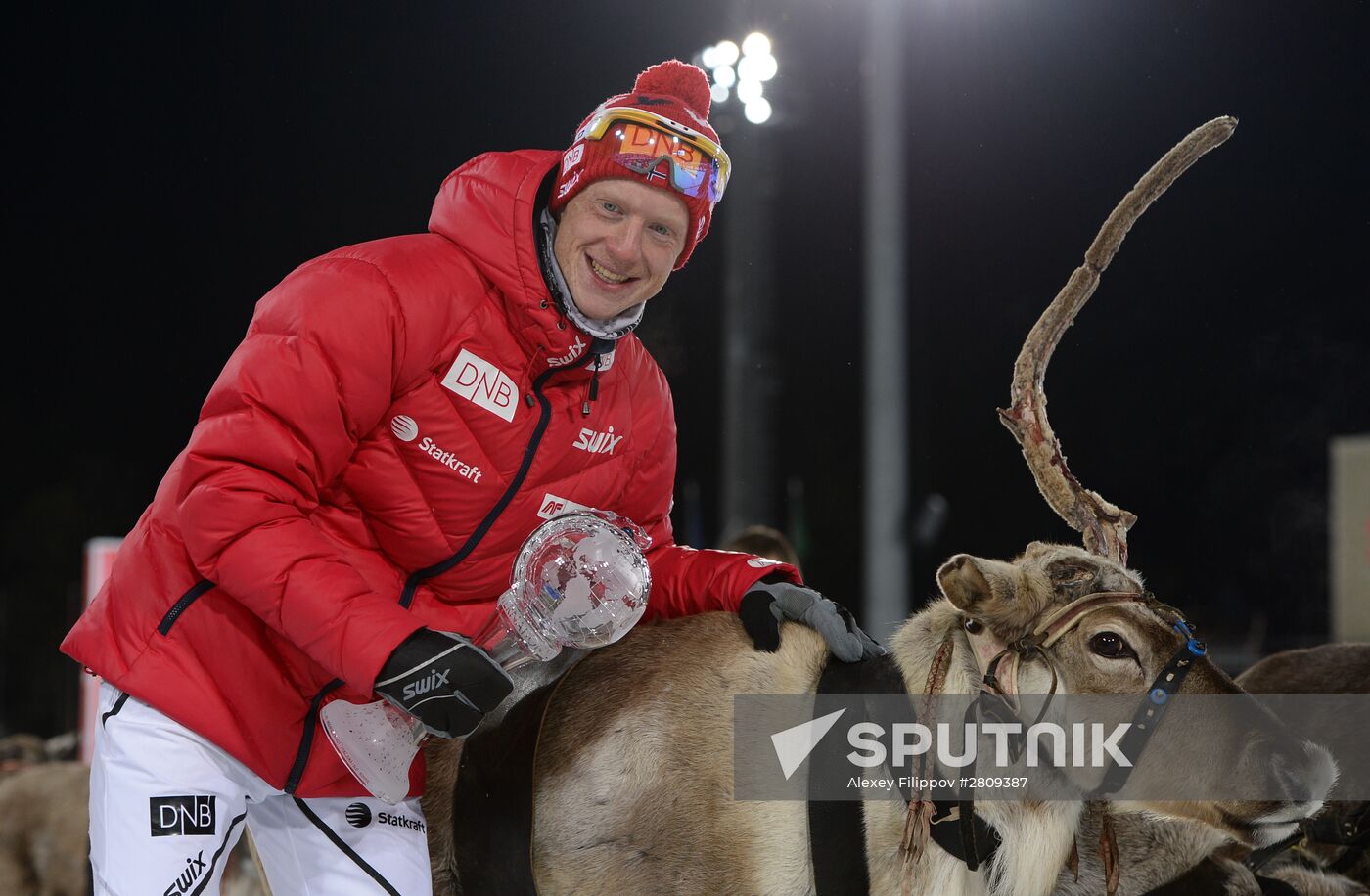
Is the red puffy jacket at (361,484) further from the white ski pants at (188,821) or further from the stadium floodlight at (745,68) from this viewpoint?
the stadium floodlight at (745,68)

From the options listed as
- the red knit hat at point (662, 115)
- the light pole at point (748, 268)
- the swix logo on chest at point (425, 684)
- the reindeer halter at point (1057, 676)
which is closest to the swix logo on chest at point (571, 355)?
the red knit hat at point (662, 115)

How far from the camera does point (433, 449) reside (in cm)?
215

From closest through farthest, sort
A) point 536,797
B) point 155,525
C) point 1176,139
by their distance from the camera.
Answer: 1. point 155,525
2. point 536,797
3. point 1176,139

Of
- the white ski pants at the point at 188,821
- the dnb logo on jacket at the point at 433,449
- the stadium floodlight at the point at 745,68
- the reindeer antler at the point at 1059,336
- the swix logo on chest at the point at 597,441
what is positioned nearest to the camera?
the white ski pants at the point at 188,821

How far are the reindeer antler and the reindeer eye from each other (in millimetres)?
483

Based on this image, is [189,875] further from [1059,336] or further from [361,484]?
[1059,336]

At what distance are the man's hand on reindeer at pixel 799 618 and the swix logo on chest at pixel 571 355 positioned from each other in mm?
573

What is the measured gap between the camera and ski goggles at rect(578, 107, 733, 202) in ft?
7.59

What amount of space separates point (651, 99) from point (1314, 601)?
14.6 ft

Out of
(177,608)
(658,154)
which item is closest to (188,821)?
(177,608)

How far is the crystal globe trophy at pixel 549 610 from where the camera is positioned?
2.02 meters

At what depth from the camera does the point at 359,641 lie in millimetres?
1821

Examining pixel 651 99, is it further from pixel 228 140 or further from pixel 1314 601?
pixel 1314 601

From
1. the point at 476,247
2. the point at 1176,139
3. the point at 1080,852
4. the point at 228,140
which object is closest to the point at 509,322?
the point at 476,247
